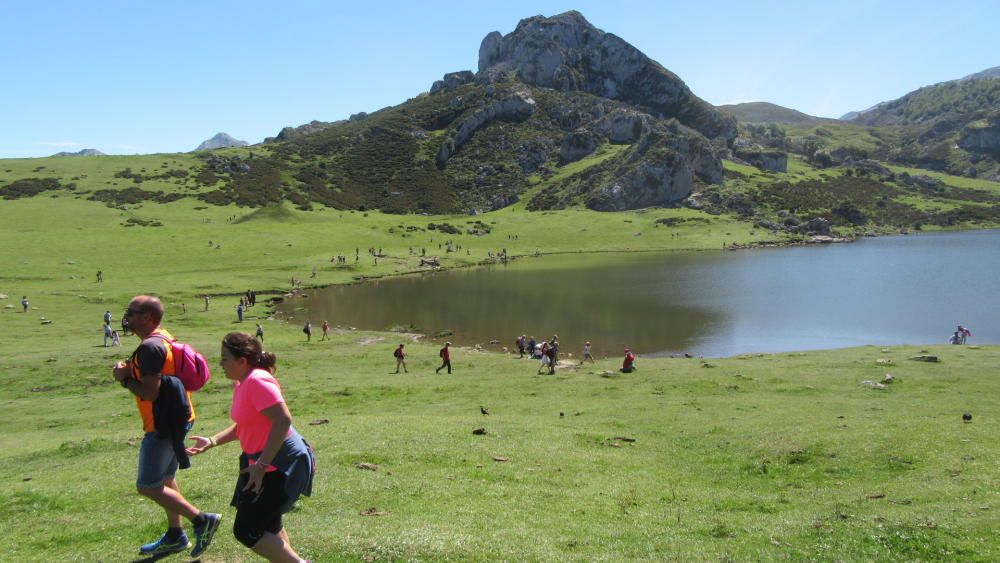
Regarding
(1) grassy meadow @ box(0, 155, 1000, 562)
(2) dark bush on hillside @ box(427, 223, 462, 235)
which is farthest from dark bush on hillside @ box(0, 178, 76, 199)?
(1) grassy meadow @ box(0, 155, 1000, 562)

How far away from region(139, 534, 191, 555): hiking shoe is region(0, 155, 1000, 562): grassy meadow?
0.52 meters

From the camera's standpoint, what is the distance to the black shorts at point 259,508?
7.39m

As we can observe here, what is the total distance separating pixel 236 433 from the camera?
8148mm

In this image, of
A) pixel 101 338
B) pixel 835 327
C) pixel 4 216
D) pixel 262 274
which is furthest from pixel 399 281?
pixel 4 216

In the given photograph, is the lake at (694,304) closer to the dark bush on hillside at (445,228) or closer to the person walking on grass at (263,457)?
the person walking on grass at (263,457)

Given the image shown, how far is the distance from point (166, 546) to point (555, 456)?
1131 cm

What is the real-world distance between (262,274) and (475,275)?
1499 inches

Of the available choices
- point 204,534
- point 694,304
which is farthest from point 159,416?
point 694,304

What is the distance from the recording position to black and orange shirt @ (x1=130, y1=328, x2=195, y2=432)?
8.59m

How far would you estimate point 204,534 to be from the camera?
9594mm

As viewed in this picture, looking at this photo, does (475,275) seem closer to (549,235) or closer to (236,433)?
(549,235)

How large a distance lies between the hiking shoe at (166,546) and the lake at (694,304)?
4422 centimetres

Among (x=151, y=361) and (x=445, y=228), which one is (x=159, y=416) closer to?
(x=151, y=361)

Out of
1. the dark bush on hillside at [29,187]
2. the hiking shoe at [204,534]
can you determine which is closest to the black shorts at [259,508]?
the hiking shoe at [204,534]
